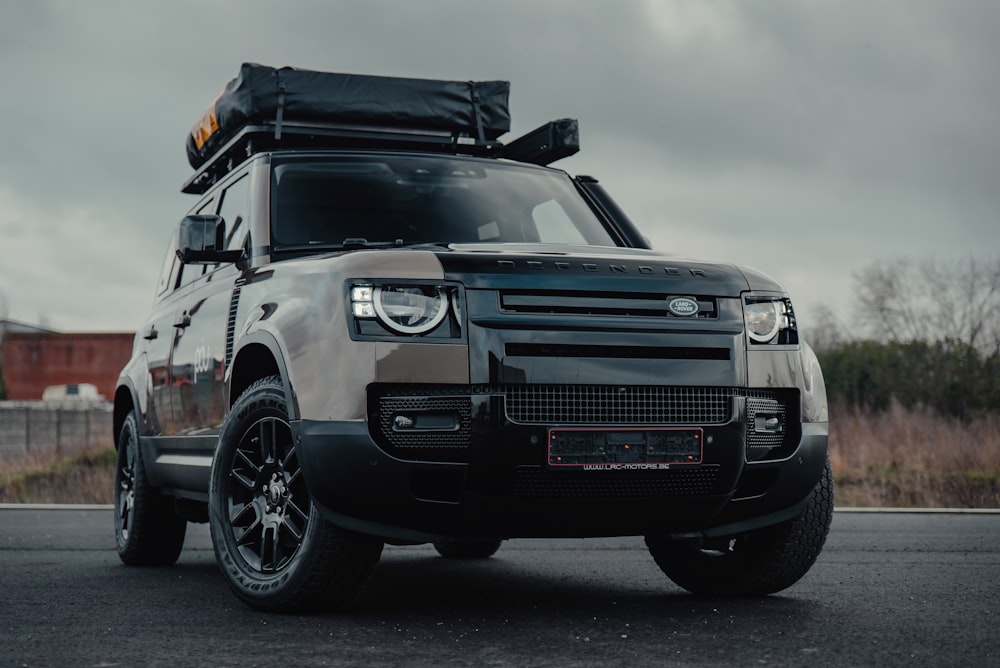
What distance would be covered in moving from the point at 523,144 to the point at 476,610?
9.83 feet

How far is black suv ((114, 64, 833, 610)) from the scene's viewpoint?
433cm

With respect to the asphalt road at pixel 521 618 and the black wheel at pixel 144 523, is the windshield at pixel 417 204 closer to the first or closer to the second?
the asphalt road at pixel 521 618

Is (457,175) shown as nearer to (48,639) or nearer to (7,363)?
(48,639)

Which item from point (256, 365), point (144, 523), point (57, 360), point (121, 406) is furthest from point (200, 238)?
point (57, 360)

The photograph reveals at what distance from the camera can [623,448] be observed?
4430 mm

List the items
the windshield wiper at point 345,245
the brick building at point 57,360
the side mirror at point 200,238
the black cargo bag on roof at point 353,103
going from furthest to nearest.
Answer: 1. the brick building at point 57,360
2. the black cargo bag on roof at point 353,103
3. the side mirror at point 200,238
4. the windshield wiper at point 345,245

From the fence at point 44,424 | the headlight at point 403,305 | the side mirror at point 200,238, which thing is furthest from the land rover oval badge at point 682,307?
the fence at point 44,424

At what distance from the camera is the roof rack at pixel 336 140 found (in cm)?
650

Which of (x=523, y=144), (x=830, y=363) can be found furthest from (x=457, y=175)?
(x=830, y=363)

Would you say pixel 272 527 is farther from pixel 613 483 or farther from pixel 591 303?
pixel 591 303

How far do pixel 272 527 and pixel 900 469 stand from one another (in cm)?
1293

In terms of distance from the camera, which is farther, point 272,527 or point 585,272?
point 272,527

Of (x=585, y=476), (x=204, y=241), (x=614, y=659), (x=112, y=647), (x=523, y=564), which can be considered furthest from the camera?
(x=523, y=564)

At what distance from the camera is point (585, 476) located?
4.40 m
